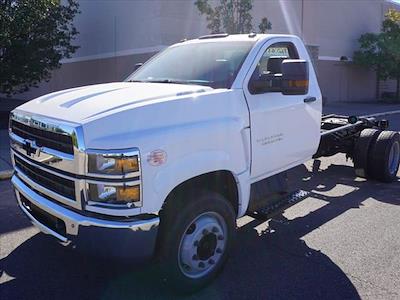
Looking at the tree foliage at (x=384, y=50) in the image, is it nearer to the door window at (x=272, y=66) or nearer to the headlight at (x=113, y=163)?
the door window at (x=272, y=66)

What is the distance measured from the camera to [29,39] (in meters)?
14.7

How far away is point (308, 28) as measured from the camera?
977 inches

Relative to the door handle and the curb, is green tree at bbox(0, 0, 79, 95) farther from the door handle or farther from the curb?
the door handle

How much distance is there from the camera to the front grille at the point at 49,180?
3420 mm

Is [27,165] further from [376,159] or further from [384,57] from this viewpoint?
[384,57]

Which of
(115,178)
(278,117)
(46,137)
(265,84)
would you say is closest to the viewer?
(115,178)

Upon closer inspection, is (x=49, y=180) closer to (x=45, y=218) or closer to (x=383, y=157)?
(x=45, y=218)

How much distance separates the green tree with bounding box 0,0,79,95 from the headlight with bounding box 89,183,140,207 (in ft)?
37.1

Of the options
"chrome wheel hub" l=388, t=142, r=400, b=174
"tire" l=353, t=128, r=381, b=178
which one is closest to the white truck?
"tire" l=353, t=128, r=381, b=178

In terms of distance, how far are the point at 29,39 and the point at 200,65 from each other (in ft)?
38.6

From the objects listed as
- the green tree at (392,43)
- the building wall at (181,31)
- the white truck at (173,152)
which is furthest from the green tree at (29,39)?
the green tree at (392,43)

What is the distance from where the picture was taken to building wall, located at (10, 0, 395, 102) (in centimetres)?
1814

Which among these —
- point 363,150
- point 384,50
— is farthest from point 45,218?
point 384,50

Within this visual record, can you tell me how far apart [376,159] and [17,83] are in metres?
11.8
